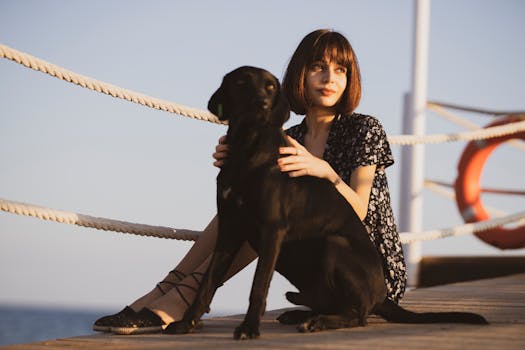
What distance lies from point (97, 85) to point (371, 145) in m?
1.15

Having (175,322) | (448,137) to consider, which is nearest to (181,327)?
(175,322)

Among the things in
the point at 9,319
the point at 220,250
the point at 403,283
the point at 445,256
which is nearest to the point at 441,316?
the point at 403,283

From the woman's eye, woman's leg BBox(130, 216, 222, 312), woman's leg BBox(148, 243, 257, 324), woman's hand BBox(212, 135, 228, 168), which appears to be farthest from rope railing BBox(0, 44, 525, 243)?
woman's hand BBox(212, 135, 228, 168)

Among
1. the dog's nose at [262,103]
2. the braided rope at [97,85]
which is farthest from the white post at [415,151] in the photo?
the dog's nose at [262,103]

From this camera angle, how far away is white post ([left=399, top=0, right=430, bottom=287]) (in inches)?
203

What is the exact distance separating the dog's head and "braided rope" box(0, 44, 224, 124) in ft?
1.30

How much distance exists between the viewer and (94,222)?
279 centimetres

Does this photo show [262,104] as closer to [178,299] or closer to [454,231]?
[178,299]

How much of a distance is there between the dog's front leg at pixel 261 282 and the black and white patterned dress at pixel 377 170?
67 centimetres

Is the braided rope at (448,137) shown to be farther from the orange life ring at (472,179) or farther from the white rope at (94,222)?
the white rope at (94,222)

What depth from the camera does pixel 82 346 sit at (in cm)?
184

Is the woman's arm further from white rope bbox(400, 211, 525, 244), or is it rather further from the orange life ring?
the orange life ring

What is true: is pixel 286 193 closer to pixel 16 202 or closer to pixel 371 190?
pixel 371 190

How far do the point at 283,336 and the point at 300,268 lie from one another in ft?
1.01
